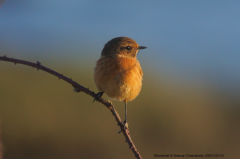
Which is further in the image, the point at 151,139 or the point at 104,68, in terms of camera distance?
the point at 151,139

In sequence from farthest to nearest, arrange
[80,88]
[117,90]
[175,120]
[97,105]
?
[175,120]
[97,105]
[117,90]
[80,88]

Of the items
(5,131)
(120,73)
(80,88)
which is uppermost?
Result: (120,73)

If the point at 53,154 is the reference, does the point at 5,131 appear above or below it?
above

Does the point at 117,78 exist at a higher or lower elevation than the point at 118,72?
lower

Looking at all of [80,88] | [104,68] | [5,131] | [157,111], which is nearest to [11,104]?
[5,131]

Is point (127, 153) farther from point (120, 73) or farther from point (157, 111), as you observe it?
point (120, 73)
